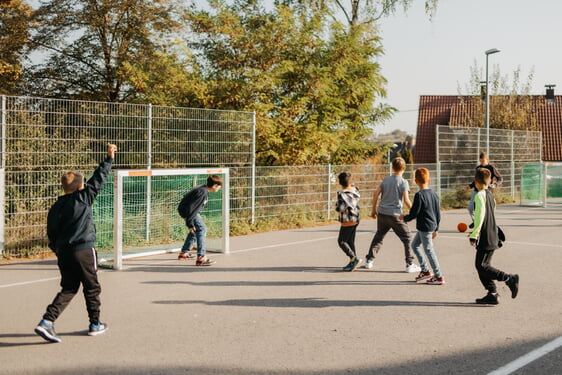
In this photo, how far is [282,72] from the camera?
1661cm

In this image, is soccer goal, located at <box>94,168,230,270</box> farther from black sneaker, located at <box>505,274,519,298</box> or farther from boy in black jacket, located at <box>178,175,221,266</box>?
black sneaker, located at <box>505,274,519,298</box>

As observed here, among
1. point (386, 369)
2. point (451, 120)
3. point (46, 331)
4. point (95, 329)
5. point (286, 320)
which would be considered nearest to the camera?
point (386, 369)

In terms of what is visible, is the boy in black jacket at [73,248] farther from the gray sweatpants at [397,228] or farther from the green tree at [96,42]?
the green tree at [96,42]

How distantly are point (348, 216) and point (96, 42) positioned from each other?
1796 cm

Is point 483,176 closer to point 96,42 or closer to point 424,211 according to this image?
point 424,211

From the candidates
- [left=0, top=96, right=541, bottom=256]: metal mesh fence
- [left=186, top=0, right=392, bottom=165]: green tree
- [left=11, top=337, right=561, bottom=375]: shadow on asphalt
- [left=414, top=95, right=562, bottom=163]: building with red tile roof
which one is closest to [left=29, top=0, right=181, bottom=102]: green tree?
[left=186, top=0, right=392, bottom=165]: green tree

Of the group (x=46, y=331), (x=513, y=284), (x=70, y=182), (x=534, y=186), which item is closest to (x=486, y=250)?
(x=513, y=284)

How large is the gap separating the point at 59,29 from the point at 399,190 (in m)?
18.5

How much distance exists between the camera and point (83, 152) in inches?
429

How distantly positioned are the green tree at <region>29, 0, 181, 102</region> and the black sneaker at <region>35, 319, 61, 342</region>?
17.8 m

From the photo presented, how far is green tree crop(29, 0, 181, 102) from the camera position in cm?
2281

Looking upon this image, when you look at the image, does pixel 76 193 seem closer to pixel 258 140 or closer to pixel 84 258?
pixel 84 258

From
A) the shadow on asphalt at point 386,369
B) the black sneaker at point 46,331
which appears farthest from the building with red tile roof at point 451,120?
the black sneaker at point 46,331

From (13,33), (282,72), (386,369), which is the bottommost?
(386,369)
